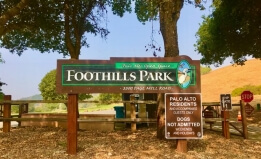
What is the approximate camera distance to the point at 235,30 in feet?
55.6

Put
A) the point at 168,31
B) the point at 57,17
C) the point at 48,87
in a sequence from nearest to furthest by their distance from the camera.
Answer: the point at 168,31, the point at 57,17, the point at 48,87

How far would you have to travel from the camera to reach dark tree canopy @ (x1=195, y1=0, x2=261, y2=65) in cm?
1423

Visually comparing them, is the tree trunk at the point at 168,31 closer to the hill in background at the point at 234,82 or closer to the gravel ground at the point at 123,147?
the gravel ground at the point at 123,147

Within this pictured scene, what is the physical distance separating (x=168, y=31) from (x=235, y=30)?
408 inches

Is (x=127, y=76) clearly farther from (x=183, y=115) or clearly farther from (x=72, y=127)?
(x=72, y=127)

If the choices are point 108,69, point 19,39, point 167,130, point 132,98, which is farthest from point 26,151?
point 19,39

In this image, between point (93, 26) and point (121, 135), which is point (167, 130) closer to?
point (121, 135)

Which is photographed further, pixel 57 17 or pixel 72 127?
pixel 57 17

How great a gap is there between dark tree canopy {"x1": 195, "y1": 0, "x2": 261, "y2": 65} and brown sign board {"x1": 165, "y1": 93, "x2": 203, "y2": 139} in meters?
8.44

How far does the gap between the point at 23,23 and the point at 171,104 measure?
9.39 m

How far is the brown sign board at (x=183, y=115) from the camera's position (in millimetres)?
6781

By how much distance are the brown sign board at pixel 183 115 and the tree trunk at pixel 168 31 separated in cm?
129

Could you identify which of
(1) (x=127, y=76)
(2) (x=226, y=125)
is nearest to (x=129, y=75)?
(1) (x=127, y=76)

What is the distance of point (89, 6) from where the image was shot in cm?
1271
